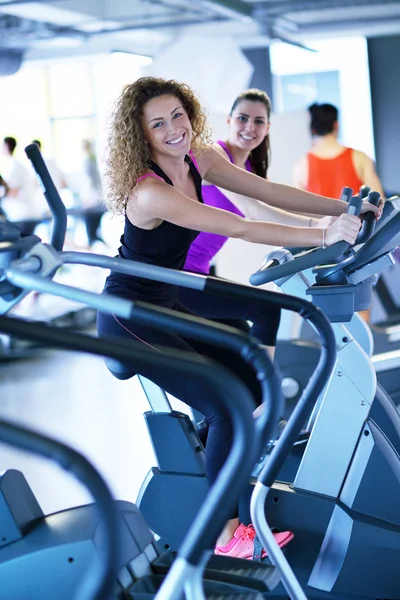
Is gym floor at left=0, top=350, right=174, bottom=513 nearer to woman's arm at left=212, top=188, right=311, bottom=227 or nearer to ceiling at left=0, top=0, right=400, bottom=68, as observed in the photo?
woman's arm at left=212, top=188, right=311, bottom=227

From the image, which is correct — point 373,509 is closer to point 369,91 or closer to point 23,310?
point 23,310

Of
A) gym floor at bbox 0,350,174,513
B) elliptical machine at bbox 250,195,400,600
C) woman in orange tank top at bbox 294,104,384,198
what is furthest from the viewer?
woman in orange tank top at bbox 294,104,384,198

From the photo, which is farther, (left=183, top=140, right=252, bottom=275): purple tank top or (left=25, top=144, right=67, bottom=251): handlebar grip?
(left=183, top=140, right=252, bottom=275): purple tank top

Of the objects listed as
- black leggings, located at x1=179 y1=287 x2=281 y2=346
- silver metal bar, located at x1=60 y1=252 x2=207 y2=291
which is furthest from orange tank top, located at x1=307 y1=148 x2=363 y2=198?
silver metal bar, located at x1=60 y1=252 x2=207 y2=291

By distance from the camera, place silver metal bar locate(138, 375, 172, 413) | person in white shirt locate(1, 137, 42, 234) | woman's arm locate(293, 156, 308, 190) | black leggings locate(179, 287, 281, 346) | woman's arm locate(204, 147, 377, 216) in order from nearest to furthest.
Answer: silver metal bar locate(138, 375, 172, 413) < woman's arm locate(204, 147, 377, 216) < black leggings locate(179, 287, 281, 346) < woman's arm locate(293, 156, 308, 190) < person in white shirt locate(1, 137, 42, 234)

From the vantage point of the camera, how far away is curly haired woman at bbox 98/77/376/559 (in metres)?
2.19

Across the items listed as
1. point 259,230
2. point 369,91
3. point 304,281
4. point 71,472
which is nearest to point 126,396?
point 304,281

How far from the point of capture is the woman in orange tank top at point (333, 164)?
16.5 feet

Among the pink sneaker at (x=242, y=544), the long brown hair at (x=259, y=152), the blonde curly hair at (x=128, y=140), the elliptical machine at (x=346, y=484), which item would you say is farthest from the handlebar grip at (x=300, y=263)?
the long brown hair at (x=259, y=152)

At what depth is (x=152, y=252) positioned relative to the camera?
238 centimetres

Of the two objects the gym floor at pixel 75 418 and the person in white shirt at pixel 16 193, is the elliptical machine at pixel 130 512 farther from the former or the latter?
the person in white shirt at pixel 16 193

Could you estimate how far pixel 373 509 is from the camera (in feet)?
7.70

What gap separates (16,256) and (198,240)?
1.47 meters

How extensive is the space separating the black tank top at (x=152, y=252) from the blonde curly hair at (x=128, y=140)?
0.21 ft
